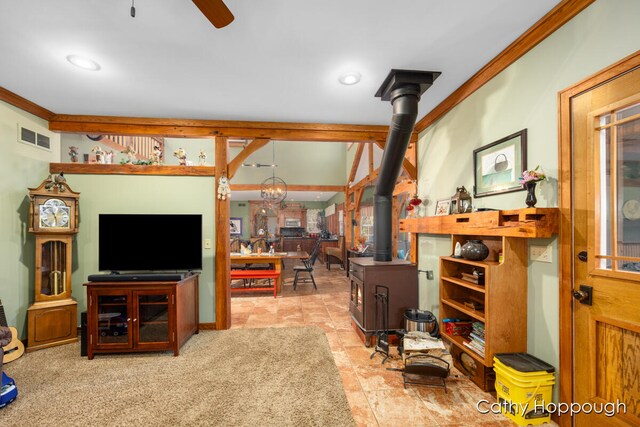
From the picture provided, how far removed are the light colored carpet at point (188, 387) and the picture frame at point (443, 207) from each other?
1.97m

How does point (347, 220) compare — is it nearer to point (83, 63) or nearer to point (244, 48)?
point (244, 48)

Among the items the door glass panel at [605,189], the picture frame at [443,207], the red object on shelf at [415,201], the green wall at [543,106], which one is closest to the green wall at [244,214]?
the red object on shelf at [415,201]

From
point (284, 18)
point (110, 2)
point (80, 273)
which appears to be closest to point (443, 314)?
point (284, 18)

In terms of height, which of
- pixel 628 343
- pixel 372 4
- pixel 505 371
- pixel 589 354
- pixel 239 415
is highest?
pixel 372 4

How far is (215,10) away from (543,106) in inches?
86.6

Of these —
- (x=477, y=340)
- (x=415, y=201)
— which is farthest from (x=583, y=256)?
(x=415, y=201)

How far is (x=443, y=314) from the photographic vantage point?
2686 millimetres

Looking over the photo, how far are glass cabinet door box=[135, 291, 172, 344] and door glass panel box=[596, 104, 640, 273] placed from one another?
351 cm

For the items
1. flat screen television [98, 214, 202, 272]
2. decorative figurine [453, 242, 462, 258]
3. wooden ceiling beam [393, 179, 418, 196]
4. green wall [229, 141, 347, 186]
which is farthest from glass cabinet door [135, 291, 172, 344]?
green wall [229, 141, 347, 186]

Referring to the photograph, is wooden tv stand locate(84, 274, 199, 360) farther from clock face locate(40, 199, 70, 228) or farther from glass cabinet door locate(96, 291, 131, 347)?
clock face locate(40, 199, 70, 228)

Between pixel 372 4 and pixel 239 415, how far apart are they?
2924 mm

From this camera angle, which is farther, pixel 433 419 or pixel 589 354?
pixel 433 419

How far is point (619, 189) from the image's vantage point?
4.91 feet

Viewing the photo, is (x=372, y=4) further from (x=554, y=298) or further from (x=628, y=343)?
(x=628, y=343)
